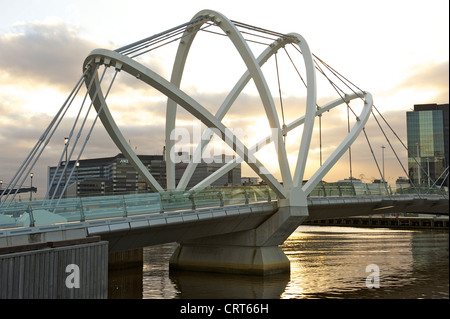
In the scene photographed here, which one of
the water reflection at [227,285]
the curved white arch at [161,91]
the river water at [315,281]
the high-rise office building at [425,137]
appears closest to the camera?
the curved white arch at [161,91]

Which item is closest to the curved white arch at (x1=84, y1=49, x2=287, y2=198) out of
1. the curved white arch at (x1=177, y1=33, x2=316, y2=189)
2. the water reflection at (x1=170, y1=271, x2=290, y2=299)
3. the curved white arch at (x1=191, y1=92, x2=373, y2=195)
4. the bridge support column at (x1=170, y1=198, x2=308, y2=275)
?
the bridge support column at (x1=170, y1=198, x2=308, y2=275)

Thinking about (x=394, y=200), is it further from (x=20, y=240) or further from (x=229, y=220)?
(x=20, y=240)

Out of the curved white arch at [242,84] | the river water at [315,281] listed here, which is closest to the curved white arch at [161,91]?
the curved white arch at [242,84]

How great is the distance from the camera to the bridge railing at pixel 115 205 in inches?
729

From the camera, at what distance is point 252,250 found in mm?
32438

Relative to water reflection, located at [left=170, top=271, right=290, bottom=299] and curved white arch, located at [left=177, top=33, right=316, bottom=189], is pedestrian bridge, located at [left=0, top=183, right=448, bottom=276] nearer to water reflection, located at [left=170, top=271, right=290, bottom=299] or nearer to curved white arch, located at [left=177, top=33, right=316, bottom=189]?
water reflection, located at [left=170, top=271, right=290, bottom=299]

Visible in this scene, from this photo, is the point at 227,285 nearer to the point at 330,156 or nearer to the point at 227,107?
the point at 330,156

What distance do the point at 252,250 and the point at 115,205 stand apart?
12612 millimetres

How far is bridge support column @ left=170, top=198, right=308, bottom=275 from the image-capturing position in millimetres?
31847

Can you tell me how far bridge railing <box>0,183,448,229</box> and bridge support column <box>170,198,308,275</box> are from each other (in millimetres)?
1659

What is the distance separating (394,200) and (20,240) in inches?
1382

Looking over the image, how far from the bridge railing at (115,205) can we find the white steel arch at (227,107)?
1.98 meters

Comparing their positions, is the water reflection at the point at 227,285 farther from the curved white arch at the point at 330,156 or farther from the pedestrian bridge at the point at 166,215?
the curved white arch at the point at 330,156
